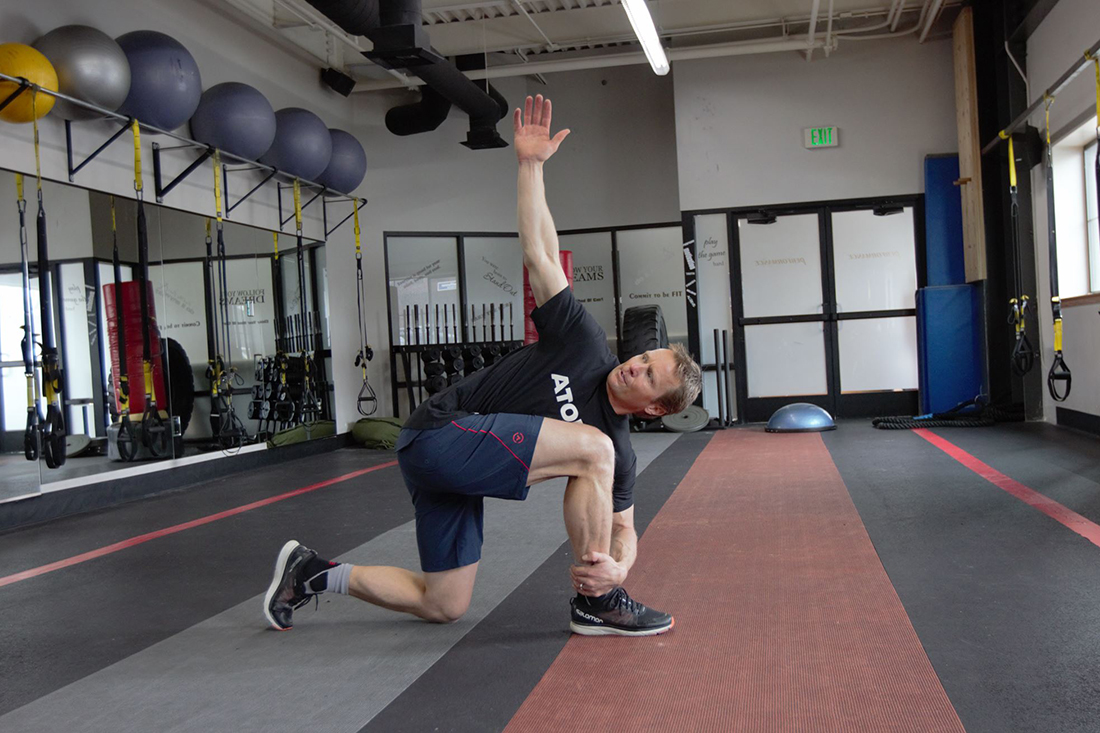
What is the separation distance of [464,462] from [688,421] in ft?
20.5

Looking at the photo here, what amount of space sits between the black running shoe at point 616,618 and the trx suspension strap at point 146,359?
4371 mm

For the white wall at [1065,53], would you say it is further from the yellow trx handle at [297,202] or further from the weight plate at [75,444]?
the weight plate at [75,444]

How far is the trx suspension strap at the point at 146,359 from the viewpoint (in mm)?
5730

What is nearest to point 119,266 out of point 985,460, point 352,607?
point 352,607

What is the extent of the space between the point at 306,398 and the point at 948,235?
6111mm

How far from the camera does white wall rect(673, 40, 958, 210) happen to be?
27.8 feet

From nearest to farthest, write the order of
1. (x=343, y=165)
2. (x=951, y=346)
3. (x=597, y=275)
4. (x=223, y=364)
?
(x=223, y=364)
(x=343, y=165)
(x=951, y=346)
(x=597, y=275)

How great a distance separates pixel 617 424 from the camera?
243 centimetres

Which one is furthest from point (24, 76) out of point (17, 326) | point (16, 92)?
point (17, 326)

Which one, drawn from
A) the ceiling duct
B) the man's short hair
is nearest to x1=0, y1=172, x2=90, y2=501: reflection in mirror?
the ceiling duct

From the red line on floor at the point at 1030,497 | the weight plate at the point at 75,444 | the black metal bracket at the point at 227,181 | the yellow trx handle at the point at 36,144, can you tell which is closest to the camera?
the red line on floor at the point at 1030,497

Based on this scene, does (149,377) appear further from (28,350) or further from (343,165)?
(343,165)

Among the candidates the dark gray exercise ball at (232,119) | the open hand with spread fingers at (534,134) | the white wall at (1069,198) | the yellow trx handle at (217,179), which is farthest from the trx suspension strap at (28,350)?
the white wall at (1069,198)

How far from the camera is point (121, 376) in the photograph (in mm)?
5660
